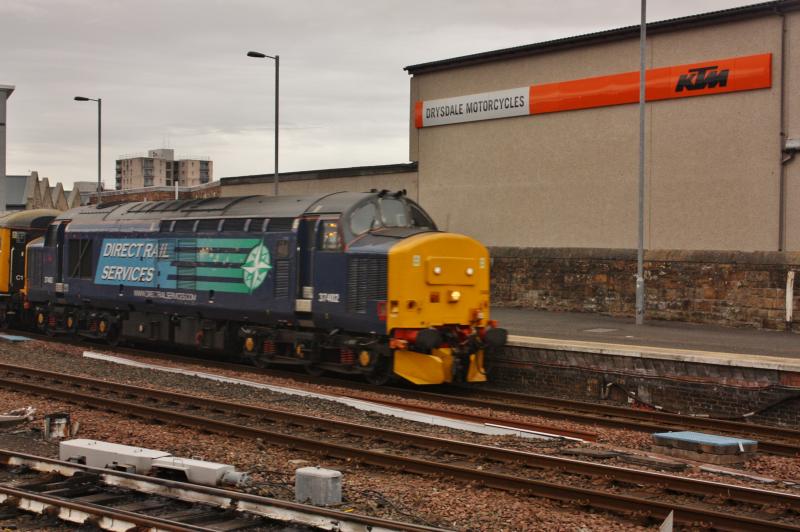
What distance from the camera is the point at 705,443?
10.9 m

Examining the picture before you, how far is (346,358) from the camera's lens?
645 inches

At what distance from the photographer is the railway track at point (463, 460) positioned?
27.3 feet

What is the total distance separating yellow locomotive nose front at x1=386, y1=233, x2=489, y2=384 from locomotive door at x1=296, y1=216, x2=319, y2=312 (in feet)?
6.78

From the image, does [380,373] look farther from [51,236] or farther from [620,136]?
[620,136]

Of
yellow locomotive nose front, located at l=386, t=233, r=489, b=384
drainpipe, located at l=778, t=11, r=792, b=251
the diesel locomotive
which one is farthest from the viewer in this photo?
drainpipe, located at l=778, t=11, r=792, b=251

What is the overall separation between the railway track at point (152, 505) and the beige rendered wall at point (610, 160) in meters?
18.8

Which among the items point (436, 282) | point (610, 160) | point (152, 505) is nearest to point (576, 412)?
point (436, 282)

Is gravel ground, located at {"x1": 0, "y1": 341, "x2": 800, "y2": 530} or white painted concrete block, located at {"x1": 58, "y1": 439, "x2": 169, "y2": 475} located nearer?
gravel ground, located at {"x1": 0, "y1": 341, "x2": 800, "y2": 530}

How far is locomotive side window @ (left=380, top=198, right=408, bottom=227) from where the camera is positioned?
16172 mm

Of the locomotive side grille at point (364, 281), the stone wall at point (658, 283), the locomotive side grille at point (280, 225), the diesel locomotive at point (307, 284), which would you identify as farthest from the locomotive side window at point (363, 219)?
the stone wall at point (658, 283)

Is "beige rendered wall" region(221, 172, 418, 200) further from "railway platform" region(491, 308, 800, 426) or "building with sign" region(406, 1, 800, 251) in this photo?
"railway platform" region(491, 308, 800, 426)

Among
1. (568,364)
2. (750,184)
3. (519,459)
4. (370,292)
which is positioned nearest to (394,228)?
(370,292)

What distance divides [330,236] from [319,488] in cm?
835

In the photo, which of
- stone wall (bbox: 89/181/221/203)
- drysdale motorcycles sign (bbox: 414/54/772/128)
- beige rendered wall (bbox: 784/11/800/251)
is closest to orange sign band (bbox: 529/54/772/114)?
drysdale motorcycles sign (bbox: 414/54/772/128)
